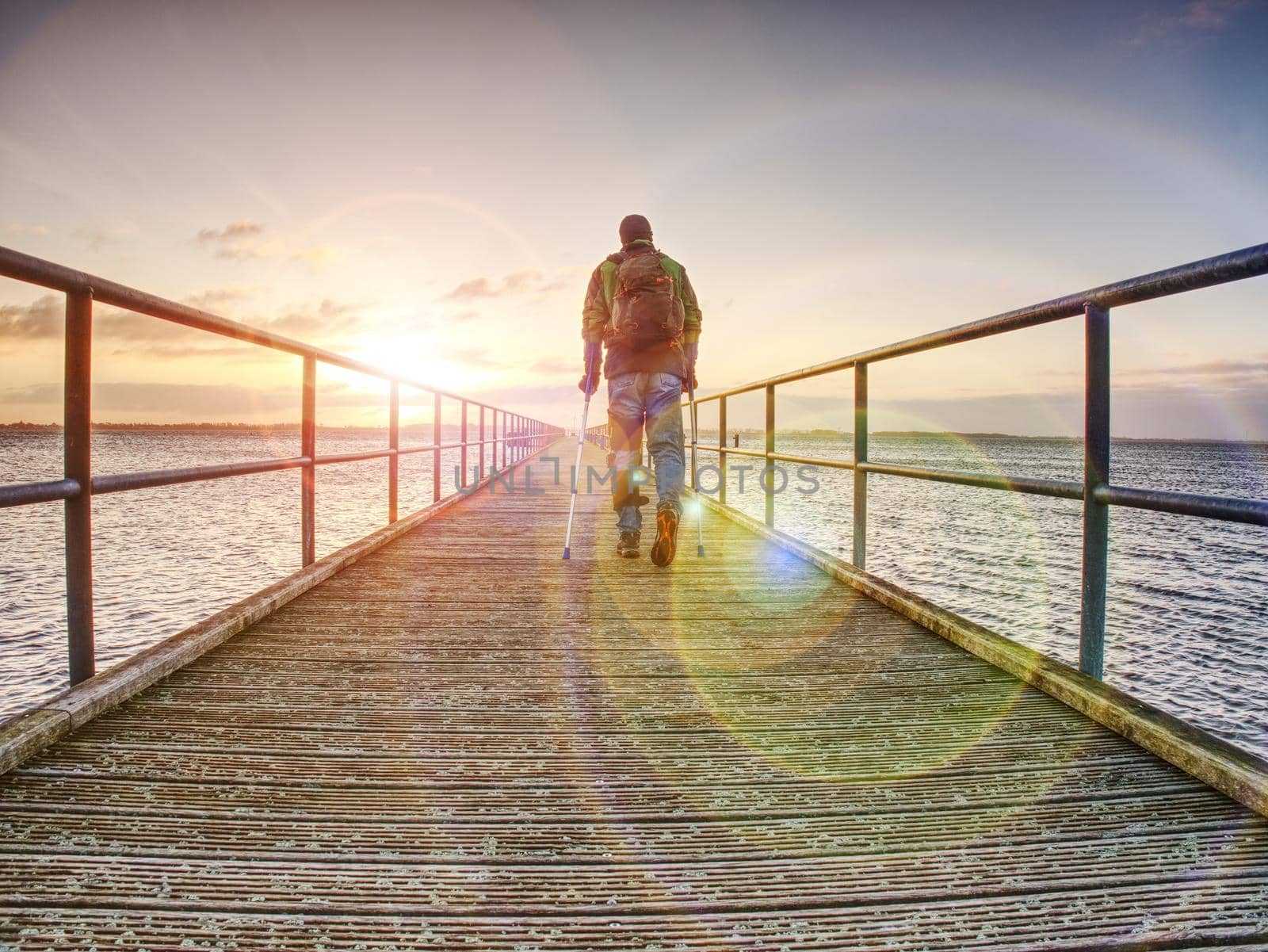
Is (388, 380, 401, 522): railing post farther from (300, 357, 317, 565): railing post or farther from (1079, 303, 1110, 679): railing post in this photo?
(1079, 303, 1110, 679): railing post

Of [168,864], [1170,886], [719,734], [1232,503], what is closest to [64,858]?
[168,864]

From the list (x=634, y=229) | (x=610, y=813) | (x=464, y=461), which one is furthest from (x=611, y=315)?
(x=464, y=461)

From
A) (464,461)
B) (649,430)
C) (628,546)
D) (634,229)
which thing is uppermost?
(634,229)

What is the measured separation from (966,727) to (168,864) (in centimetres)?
157

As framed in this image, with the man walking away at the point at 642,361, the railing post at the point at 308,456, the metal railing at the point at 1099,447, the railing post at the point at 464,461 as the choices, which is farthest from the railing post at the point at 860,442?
the railing post at the point at 464,461

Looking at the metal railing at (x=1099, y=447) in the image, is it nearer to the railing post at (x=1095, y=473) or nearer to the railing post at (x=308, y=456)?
the railing post at (x=1095, y=473)

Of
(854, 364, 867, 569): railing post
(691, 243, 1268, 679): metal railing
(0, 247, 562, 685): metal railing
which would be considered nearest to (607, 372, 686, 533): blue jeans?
(854, 364, 867, 569): railing post

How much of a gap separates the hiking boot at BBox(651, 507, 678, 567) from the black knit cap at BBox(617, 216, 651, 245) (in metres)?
1.42

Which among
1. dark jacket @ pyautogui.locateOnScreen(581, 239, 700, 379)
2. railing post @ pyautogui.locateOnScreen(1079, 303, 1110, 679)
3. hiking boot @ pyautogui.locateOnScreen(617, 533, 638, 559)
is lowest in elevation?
hiking boot @ pyautogui.locateOnScreen(617, 533, 638, 559)

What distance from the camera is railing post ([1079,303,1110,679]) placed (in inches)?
70.5

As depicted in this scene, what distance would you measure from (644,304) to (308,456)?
5.55ft

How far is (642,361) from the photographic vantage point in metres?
3.56

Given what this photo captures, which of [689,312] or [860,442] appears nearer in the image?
[860,442]

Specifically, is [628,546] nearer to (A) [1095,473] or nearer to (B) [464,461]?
(A) [1095,473]
